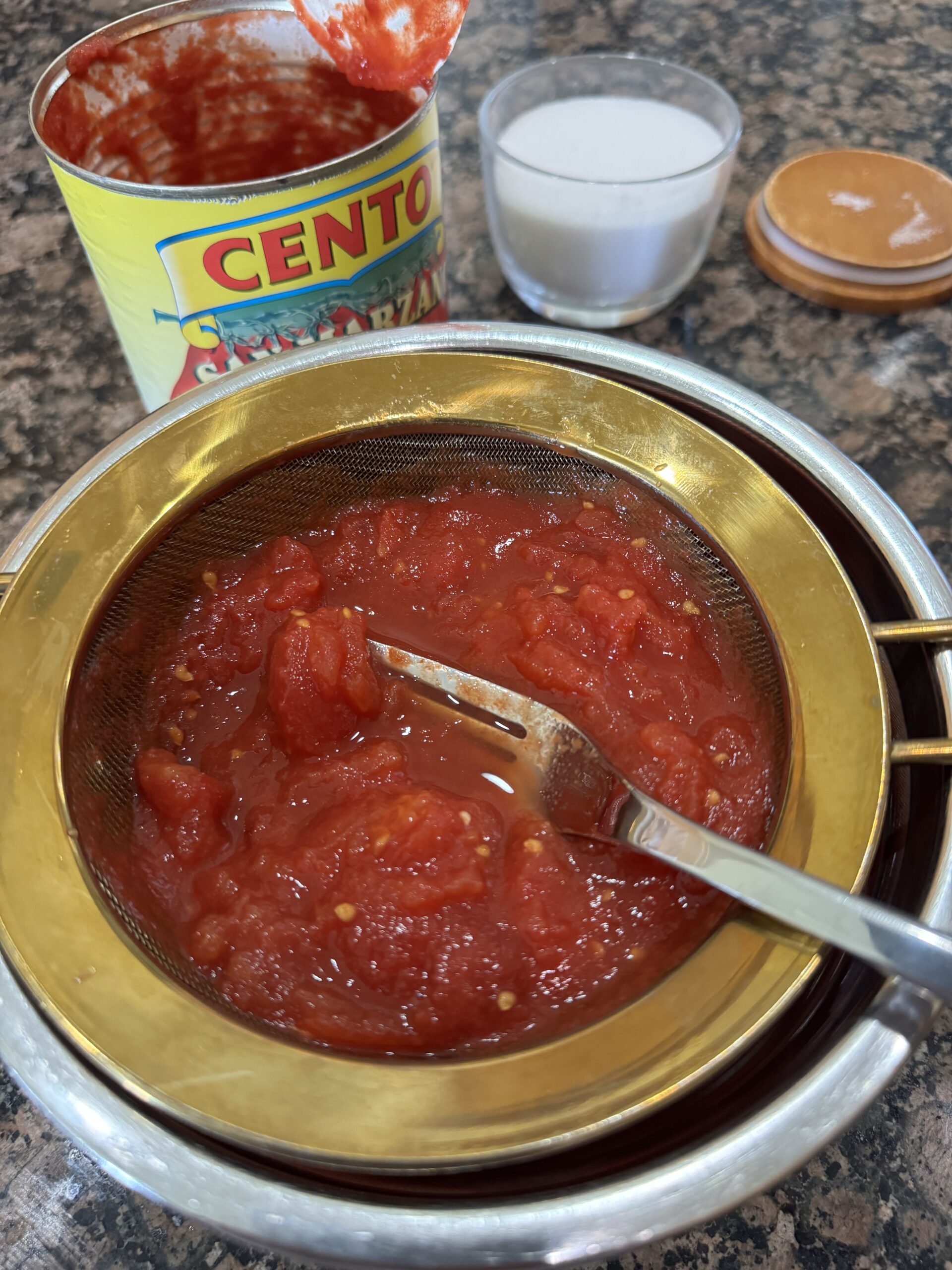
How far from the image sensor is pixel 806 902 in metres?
0.74

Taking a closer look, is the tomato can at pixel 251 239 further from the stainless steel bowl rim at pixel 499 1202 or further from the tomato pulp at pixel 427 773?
→ the stainless steel bowl rim at pixel 499 1202

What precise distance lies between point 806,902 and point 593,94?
1590 millimetres

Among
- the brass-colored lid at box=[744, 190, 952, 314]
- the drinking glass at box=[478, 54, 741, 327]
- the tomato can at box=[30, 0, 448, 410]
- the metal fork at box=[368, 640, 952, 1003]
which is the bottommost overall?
the brass-colored lid at box=[744, 190, 952, 314]

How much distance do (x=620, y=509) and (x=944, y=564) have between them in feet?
1.81

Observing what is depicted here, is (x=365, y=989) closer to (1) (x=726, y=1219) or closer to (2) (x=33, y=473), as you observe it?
(1) (x=726, y=1219)

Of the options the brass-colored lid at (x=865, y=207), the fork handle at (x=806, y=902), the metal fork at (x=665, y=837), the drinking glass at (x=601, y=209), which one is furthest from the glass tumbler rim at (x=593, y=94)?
the fork handle at (x=806, y=902)

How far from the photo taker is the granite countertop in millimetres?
886

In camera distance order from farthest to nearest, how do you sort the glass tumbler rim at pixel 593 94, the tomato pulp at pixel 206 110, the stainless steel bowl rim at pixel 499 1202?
the glass tumbler rim at pixel 593 94 < the tomato pulp at pixel 206 110 < the stainless steel bowl rim at pixel 499 1202

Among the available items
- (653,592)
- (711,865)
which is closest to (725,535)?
(653,592)

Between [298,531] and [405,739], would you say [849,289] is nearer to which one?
[298,531]

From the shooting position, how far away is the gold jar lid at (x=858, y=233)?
167cm

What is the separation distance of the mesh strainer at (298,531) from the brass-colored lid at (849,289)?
788 millimetres

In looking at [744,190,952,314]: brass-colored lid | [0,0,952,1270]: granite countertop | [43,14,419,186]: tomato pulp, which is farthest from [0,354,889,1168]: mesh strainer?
[744,190,952,314]: brass-colored lid

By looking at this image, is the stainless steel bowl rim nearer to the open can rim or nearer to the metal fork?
the metal fork
